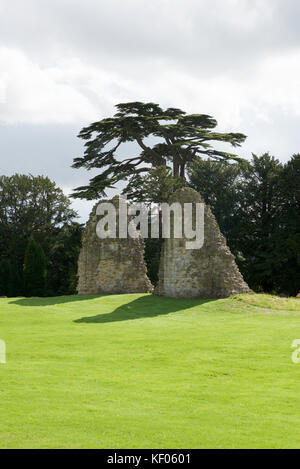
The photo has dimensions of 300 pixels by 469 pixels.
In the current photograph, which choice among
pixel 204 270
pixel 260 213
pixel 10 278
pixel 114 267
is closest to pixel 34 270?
pixel 10 278

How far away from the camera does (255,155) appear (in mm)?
38438

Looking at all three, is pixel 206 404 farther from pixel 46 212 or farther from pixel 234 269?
pixel 46 212

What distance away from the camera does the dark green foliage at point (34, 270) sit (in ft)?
129

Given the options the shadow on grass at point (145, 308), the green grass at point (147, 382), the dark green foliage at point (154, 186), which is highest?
the dark green foliage at point (154, 186)

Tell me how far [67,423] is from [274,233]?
2926cm

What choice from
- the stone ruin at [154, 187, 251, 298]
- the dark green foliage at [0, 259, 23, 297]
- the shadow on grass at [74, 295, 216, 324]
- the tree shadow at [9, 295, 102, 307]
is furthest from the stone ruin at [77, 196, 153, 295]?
the dark green foliage at [0, 259, 23, 297]

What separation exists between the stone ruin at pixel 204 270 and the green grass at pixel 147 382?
197 inches

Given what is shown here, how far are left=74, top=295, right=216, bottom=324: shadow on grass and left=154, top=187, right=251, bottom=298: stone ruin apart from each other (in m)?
0.83

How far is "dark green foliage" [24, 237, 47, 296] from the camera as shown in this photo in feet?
129

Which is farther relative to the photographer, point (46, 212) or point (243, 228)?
point (46, 212)

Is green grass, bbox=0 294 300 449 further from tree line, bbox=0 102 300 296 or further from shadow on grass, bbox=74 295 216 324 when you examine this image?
tree line, bbox=0 102 300 296

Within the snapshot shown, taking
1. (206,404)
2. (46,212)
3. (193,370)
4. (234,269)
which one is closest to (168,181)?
(234,269)

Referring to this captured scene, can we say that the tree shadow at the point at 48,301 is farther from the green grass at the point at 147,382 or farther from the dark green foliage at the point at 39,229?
the dark green foliage at the point at 39,229

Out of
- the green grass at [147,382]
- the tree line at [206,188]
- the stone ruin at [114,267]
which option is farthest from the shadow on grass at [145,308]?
the tree line at [206,188]
